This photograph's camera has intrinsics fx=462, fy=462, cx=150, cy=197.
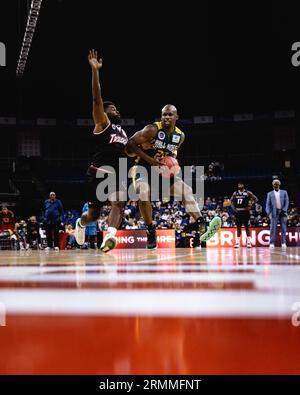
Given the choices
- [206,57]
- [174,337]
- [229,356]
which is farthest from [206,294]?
[206,57]

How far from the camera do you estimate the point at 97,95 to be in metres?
4.67

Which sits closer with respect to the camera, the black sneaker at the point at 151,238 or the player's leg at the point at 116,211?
the player's leg at the point at 116,211

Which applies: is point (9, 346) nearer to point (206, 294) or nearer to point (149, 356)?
point (149, 356)

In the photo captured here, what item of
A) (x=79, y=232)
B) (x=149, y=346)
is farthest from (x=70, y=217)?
(x=149, y=346)

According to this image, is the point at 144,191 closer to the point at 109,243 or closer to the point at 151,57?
the point at 109,243

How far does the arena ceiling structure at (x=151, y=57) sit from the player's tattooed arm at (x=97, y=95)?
1149cm

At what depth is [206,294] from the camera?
5.06 ft

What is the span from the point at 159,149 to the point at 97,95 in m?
1.04

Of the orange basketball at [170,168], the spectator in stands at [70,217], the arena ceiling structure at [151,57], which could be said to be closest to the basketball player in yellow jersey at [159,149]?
the orange basketball at [170,168]

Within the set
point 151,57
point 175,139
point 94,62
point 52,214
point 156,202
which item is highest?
point 151,57

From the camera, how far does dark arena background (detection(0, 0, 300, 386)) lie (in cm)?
82

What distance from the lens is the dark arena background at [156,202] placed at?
823mm

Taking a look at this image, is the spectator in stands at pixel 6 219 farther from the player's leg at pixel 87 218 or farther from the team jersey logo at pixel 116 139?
the team jersey logo at pixel 116 139
